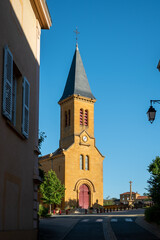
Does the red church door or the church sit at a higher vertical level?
the church

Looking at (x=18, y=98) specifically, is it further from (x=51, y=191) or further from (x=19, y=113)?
(x=51, y=191)

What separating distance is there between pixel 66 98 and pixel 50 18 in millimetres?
47569

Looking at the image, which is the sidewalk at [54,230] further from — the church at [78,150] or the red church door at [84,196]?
the red church door at [84,196]

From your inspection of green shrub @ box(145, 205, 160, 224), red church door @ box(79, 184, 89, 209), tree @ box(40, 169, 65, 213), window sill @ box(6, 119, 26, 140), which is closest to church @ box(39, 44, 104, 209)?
red church door @ box(79, 184, 89, 209)

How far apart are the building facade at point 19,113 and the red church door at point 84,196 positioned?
145 feet

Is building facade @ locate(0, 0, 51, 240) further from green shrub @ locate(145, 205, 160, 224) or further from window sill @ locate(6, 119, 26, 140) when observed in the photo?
green shrub @ locate(145, 205, 160, 224)

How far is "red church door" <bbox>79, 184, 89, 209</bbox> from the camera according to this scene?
56812mm

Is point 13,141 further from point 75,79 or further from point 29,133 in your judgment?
point 75,79

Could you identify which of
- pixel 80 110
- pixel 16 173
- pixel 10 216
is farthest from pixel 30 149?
pixel 80 110

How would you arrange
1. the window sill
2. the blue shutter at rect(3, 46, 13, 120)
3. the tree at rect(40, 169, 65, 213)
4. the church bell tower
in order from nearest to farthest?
the blue shutter at rect(3, 46, 13, 120), the window sill, the tree at rect(40, 169, 65, 213), the church bell tower

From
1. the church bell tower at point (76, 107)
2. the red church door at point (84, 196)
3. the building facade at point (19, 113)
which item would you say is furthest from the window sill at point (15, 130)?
the church bell tower at point (76, 107)

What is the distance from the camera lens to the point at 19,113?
11305 millimetres

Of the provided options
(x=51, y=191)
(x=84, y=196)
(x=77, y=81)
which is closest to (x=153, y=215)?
(x=51, y=191)

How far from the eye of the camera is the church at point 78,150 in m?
56.8
